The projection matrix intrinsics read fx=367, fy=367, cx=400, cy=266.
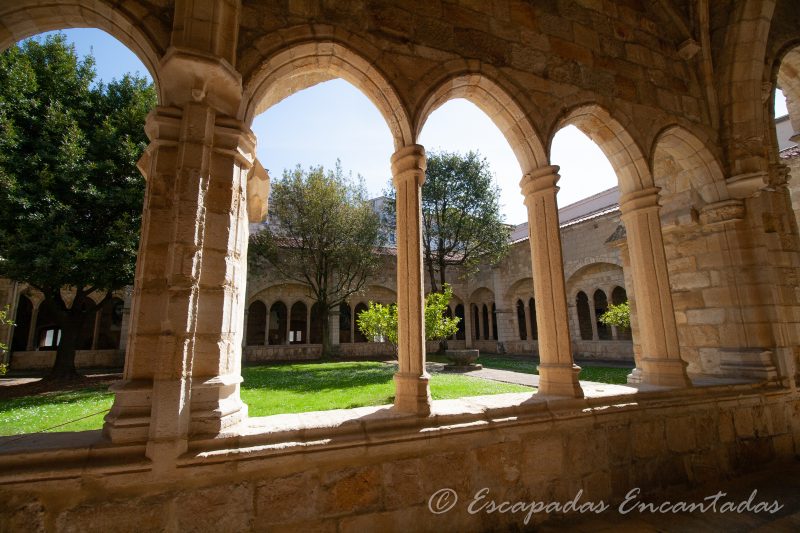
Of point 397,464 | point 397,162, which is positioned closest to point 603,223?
point 397,162

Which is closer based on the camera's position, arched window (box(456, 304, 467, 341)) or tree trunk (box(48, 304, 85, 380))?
tree trunk (box(48, 304, 85, 380))

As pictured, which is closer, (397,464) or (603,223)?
(397,464)

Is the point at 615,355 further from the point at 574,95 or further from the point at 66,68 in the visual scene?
the point at 66,68

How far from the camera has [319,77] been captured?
267 centimetres

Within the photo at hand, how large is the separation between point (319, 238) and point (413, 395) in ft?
36.3

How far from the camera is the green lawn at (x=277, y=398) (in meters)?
4.17

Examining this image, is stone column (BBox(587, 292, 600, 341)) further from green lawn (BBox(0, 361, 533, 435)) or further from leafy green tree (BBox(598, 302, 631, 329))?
green lawn (BBox(0, 361, 533, 435))

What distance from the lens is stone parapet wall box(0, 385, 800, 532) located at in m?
1.50

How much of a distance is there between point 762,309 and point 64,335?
1180 centimetres

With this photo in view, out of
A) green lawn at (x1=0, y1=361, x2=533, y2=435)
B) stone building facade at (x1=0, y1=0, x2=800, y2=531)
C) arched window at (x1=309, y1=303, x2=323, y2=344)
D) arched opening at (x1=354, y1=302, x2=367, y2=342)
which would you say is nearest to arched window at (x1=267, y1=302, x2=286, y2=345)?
arched window at (x1=309, y1=303, x2=323, y2=344)

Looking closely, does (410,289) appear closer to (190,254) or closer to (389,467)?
(389,467)

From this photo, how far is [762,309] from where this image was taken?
3.30 meters

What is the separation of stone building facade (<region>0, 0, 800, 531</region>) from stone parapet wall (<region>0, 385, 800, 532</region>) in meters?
0.01

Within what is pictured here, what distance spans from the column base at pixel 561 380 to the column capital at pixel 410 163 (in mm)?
1600
